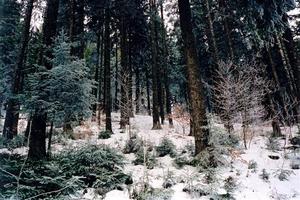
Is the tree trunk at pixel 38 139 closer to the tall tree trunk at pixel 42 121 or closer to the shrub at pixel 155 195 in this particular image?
the tall tree trunk at pixel 42 121

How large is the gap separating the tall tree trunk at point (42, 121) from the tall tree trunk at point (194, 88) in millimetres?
4063

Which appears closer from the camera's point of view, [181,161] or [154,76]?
[181,161]

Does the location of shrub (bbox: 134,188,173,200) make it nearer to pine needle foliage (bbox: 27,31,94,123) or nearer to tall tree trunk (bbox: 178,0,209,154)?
tall tree trunk (bbox: 178,0,209,154)

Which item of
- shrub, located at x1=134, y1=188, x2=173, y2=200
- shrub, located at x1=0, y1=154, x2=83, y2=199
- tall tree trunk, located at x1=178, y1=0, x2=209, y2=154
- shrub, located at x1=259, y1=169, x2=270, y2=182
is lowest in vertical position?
shrub, located at x1=134, y1=188, x2=173, y2=200

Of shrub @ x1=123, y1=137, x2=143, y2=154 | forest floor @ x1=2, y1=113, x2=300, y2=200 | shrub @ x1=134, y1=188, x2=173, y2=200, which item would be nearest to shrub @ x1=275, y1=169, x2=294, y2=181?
forest floor @ x1=2, y1=113, x2=300, y2=200

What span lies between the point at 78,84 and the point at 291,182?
6458 millimetres

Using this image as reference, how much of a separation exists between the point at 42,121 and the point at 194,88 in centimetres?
468

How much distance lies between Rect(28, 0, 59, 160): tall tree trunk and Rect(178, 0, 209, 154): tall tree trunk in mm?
4063

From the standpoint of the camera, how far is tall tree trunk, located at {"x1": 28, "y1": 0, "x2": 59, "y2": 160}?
Result: 8.12 metres

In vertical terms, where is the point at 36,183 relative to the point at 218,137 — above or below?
below

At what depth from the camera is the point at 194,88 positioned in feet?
29.4

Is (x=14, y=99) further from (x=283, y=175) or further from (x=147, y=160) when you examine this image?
(x=283, y=175)

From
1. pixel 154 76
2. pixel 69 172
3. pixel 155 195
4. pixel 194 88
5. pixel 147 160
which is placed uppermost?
pixel 154 76

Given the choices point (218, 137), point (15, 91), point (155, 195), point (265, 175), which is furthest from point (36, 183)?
point (15, 91)
